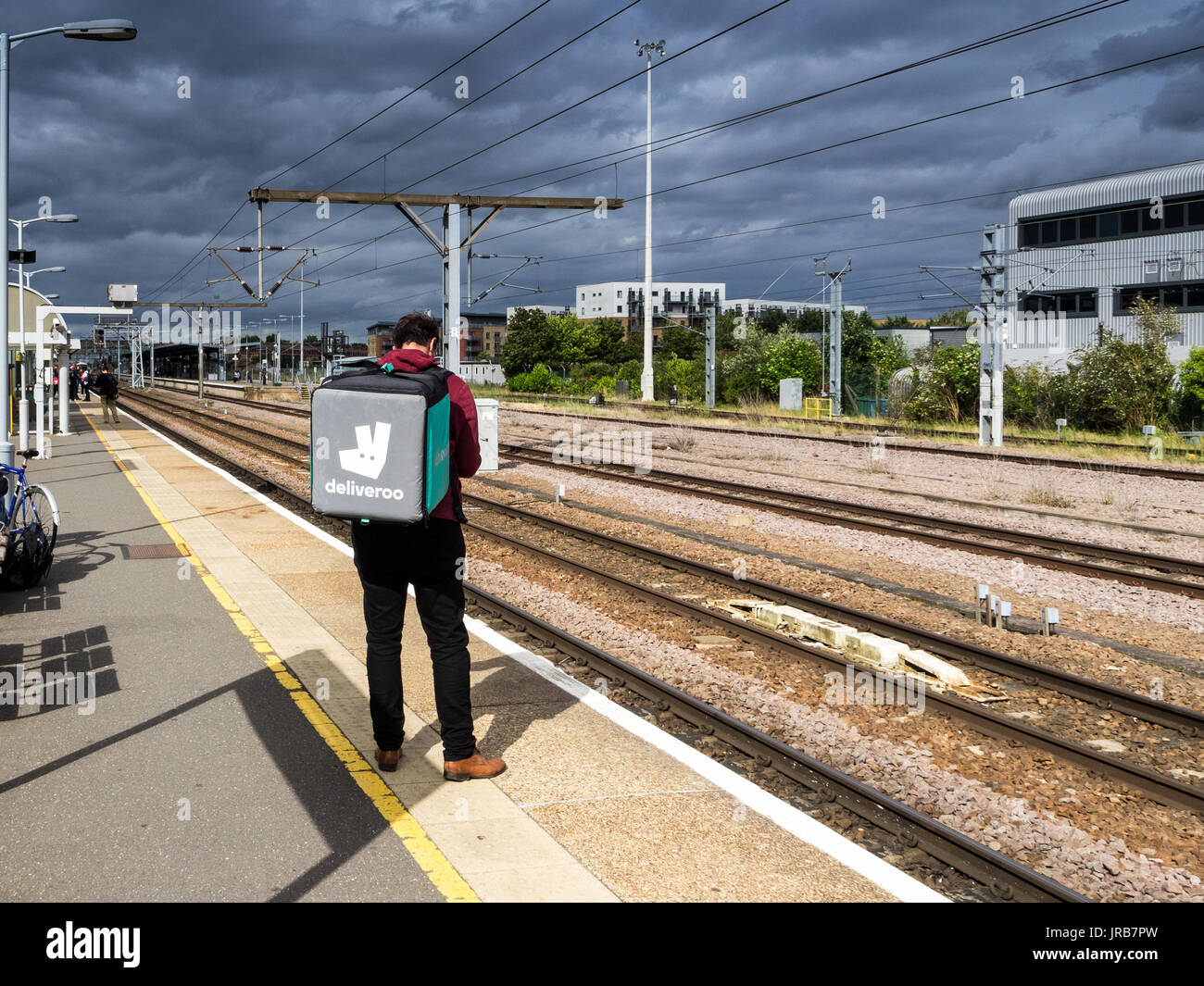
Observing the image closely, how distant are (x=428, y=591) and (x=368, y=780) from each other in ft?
3.19

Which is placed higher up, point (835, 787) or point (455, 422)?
point (455, 422)

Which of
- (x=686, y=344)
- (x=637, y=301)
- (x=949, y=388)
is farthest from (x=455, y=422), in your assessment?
(x=637, y=301)

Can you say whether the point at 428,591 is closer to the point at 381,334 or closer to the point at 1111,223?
the point at 1111,223

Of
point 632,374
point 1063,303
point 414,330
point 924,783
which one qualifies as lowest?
point 924,783

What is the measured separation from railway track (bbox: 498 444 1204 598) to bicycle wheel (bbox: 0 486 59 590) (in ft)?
31.1

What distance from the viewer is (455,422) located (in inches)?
192

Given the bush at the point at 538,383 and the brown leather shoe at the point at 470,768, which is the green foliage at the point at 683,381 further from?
the brown leather shoe at the point at 470,768

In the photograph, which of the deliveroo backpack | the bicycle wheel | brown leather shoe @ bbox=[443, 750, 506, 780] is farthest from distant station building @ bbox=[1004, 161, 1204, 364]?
the deliveroo backpack

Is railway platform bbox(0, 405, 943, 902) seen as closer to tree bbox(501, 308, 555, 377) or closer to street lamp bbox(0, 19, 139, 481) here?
street lamp bbox(0, 19, 139, 481)

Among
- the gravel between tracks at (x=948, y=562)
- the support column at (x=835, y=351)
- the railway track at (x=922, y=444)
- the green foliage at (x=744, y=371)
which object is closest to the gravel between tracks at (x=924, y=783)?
the gravel between tracks at (x=948, y=562)

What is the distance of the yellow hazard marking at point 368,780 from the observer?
13.6 feet

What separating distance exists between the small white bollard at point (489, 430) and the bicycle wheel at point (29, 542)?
11.1m
